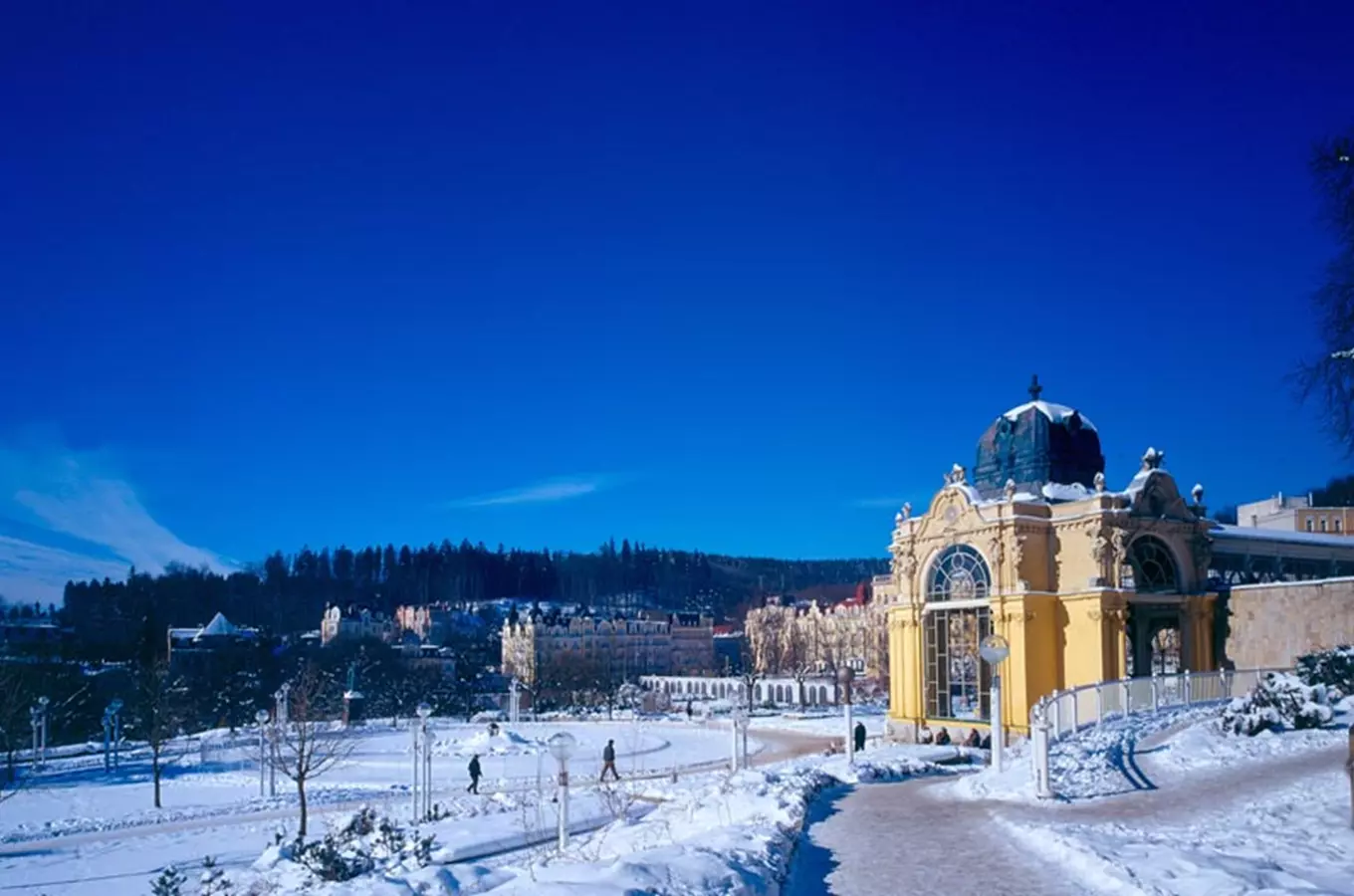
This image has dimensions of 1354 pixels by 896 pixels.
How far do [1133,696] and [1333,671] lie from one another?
4.29m

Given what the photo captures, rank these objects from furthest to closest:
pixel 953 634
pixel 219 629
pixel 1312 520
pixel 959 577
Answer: pixel 219 629
pixel 1312 520
pixel 953 634
pixel 959 577

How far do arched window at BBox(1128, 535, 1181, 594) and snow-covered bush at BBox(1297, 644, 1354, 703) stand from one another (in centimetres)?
1115

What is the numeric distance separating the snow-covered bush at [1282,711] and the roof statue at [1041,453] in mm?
15352

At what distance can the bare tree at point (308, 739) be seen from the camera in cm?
2920

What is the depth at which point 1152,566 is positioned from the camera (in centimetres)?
3531

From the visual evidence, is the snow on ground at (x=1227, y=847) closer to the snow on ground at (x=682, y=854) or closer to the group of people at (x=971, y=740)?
the snow on ground at (x=682, y=854)

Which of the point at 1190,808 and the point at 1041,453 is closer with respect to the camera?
the point at 1190,808

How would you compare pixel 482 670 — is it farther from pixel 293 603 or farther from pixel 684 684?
pixel 293 603

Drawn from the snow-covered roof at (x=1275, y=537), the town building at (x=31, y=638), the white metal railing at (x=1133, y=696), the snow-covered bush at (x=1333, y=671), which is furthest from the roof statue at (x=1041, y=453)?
the town building at (x=31, y=638)

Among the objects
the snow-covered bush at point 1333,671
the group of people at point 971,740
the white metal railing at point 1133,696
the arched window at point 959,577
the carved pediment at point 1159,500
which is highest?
the carved pediment at point 1159,500

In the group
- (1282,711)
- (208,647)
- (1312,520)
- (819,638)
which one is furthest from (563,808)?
(819,638)

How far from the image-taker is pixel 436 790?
36.7 m

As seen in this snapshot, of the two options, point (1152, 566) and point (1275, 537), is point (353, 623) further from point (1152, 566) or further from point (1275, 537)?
point (1152, 566)

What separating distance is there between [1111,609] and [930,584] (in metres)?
6.18
